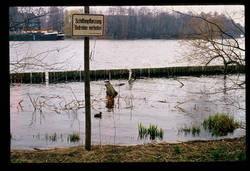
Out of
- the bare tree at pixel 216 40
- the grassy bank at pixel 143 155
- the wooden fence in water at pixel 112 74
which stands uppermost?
the bare tree at pixel 216 40

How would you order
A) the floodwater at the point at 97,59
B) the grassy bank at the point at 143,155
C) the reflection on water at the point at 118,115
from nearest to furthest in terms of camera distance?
the grassy bank at the point at 143,155, the reflection on water at the point at 118,115, the floodwater at the point at 97,59

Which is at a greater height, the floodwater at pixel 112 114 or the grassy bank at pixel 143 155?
the grassy bank at pixel 143 155

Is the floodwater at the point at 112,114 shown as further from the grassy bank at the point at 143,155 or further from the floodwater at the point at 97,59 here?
the floodwater at the point at 97,59

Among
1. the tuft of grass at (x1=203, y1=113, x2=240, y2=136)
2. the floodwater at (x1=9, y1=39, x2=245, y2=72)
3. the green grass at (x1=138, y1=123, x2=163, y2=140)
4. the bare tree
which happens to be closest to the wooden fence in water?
the floodwater at (x1=9, y1=39, x2=245, y2=72)

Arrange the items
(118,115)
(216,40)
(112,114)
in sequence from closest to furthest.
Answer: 1. (216,40)
2. (118,115)
3. (112,114)

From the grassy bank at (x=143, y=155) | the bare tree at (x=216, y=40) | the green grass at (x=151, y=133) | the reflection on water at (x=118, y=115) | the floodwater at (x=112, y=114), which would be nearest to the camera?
the grassy bank at (x=143, y=155)

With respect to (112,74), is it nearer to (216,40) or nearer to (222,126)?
(216,40)

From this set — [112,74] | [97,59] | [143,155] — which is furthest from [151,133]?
[97,59]

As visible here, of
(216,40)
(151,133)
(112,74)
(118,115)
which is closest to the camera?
(151,133)

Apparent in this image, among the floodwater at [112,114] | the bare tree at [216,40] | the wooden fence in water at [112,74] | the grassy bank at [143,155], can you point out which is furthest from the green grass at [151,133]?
the wooden fence in water at [112,74]

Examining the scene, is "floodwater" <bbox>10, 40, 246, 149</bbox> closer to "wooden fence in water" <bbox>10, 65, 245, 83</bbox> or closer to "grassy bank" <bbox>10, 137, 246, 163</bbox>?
"grassy bank" <bbox>10, 137, 246, 163</bbox>
